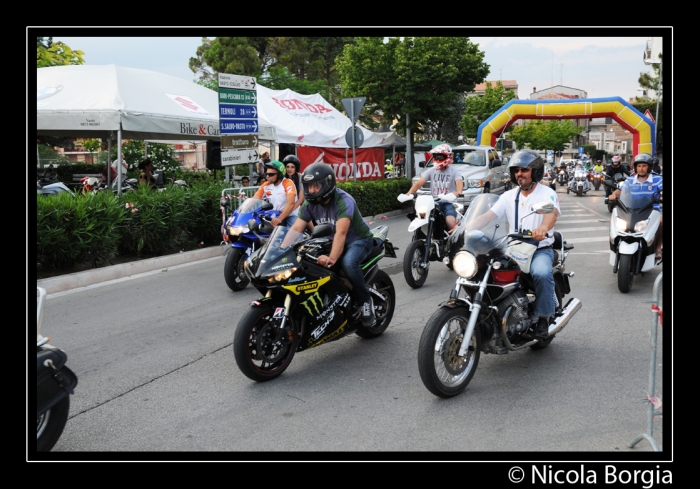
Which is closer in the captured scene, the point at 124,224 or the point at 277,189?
the point at 277,189

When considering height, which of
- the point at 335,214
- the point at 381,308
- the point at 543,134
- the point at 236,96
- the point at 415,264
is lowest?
the point at 381,308

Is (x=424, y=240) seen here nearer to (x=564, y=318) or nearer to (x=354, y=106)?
(x=564, y=318)

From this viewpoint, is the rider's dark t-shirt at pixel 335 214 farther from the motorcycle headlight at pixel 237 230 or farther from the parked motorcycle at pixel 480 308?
the motorcycle headlight at pixel 237 230

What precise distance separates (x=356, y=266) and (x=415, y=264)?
10.6 feet

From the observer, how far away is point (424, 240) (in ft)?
29.2

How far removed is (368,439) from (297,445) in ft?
1.39

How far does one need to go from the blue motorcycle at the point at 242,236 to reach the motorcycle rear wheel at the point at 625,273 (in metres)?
4.26

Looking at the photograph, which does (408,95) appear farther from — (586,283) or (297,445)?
(297,445)

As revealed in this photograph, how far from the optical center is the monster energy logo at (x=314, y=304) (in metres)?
5.16

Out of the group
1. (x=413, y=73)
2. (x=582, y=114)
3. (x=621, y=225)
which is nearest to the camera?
(x=621, y=225)

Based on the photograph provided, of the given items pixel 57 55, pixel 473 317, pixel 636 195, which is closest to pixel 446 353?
Answer: pixel 473 317

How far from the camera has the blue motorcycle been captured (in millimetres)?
8398

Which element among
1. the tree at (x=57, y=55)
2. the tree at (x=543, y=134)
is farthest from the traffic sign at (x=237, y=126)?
the tree at (x=543, y=134)

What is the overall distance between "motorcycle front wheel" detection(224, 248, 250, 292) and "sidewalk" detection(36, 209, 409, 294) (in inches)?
81.2
